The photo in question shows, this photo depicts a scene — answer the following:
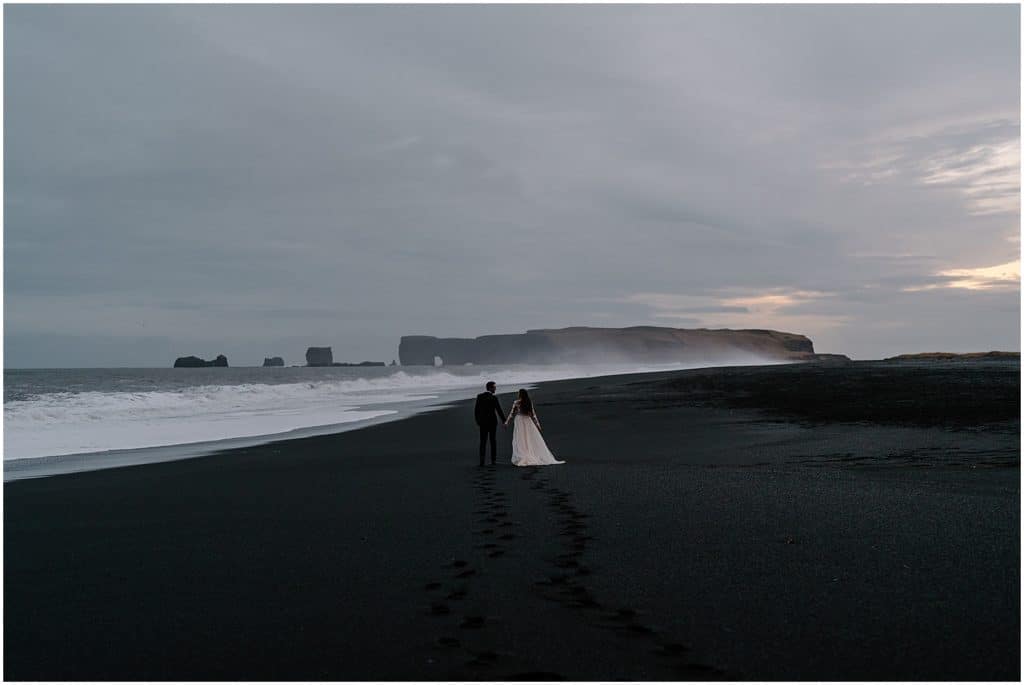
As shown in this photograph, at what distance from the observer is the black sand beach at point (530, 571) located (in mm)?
4938

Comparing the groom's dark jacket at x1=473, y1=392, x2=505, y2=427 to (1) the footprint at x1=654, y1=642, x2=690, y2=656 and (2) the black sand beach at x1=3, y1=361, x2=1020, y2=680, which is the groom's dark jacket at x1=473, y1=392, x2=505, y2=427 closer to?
→ (2) the black sand beach at x1=3, y1=361, x2=1020, y2=680

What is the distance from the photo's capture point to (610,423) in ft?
75.4

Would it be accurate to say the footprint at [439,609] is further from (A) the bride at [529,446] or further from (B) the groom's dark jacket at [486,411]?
(B) the groom's dark jacket at [486,411]

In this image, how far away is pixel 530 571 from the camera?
269 inches

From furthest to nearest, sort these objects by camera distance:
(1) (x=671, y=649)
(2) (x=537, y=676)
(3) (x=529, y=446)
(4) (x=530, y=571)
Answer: (3) (x=529, y=446) → (4) (x=530, y=571) → (1) (x=671, y=649) → (2) (x=537, y=676)

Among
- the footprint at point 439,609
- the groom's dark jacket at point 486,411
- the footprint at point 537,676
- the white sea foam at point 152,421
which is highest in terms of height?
the groom's dark jacket at point 486,411

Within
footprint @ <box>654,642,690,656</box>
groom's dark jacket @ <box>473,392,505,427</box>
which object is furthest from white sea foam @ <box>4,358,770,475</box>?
footprint @ <box>654,642,690,656</box>

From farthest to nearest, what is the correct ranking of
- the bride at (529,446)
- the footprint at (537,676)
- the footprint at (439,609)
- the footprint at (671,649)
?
the bride at (529,446) < the footprint at (439,609) < the footprint at (671,649) < the footprint at (537,676)

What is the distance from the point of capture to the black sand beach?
194 inches

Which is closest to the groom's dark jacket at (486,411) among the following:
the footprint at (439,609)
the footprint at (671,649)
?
the footprint at (439,609)

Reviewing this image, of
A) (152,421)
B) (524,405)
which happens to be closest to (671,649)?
(524,405)

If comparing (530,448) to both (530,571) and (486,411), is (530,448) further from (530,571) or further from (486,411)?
(530,571)

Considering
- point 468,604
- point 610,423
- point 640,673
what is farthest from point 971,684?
point 610,423

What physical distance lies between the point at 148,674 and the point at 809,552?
5356 millimetres
